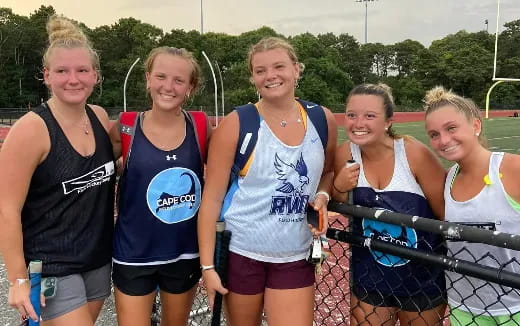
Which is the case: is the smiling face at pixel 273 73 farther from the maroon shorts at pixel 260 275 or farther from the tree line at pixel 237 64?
the tree line at pixel 237 64

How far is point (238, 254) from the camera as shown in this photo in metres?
2.56

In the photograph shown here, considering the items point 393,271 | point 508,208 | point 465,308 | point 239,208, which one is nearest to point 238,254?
point 239,208

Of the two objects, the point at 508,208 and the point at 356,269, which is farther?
the point at 356,269

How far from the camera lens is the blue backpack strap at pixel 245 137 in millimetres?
2469

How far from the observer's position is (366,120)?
2.47 metres

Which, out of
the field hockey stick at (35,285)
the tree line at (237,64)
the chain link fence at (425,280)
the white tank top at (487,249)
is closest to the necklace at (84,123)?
the field hockey stick at (35,285)

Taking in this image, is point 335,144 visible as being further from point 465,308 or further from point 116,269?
point 116,269

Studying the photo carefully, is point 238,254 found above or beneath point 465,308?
above

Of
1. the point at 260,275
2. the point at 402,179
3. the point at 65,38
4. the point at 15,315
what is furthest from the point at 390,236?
the point at 15,315

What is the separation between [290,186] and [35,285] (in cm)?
130

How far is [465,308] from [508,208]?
52 centimetres

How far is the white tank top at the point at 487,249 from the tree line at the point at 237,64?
4552 centimetres

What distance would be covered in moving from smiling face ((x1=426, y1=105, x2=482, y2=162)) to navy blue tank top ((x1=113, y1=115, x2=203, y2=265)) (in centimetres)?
121

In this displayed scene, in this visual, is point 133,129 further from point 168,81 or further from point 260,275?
point 260,275
